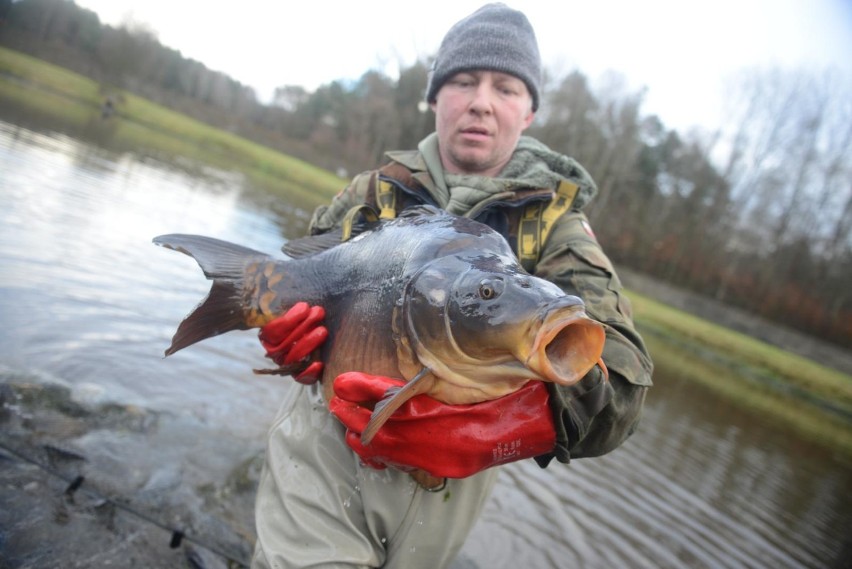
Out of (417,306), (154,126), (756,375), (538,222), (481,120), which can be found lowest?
(756,375)

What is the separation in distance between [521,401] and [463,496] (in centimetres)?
70

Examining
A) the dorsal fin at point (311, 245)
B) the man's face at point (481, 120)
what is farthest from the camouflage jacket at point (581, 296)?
the dorsal fin at point (311, 245)

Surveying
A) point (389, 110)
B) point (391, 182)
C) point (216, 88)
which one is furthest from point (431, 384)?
point (216, 88)

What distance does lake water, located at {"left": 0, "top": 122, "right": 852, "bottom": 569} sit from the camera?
4.26 m

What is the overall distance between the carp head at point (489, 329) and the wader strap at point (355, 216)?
0.85 m

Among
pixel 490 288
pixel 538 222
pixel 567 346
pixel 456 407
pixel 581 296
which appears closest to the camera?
pixel 567 346

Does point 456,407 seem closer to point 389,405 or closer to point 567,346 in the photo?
point 389,405

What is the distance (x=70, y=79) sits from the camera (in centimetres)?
3525

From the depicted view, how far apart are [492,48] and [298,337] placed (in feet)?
5.66

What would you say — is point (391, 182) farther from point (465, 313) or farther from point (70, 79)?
point (70, 79)

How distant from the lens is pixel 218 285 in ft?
7.54

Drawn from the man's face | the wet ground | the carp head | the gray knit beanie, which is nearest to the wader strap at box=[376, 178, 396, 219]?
the man's face

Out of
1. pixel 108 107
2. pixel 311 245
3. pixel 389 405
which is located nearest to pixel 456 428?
pixel 389 405

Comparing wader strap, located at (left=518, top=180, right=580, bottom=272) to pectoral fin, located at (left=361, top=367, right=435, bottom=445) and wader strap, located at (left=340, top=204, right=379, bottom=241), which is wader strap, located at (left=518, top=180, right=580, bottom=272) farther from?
pectoral fin, located at (left=361, top=367, right=435, bottom=445)
